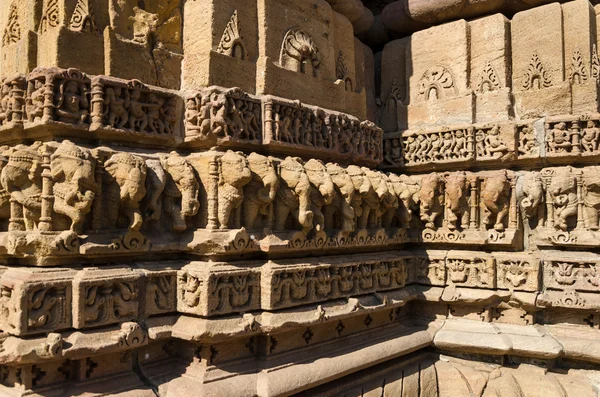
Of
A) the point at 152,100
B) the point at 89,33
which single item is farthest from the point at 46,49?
the point at 152,100

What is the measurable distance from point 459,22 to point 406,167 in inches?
85.0

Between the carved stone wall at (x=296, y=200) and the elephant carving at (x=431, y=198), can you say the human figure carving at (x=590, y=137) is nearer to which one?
the carved stone wall at (x=296, y=200)

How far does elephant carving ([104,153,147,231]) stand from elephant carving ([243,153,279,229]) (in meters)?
0.98

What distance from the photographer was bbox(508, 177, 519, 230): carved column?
645cm

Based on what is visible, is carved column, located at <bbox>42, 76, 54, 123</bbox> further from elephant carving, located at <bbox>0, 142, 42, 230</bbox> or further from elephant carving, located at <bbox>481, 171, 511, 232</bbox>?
elephant carving, located at <bbox>481, 171, 511, 232</bbox>

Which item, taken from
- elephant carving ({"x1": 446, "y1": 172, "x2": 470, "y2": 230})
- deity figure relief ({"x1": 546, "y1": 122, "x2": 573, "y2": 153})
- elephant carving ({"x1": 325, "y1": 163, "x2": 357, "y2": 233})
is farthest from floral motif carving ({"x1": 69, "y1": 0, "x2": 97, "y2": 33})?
deity figure relief ({"x1": 546, "y1": 122, "x2": 573, "y2": 153})

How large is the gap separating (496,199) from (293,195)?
287 cm

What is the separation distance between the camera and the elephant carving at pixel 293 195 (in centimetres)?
494

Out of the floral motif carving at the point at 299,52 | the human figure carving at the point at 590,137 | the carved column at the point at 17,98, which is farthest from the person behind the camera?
the human figure carving at the point at 590,137

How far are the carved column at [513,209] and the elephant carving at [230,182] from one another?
12.1ft

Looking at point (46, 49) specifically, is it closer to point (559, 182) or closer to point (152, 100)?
point (152, 100)

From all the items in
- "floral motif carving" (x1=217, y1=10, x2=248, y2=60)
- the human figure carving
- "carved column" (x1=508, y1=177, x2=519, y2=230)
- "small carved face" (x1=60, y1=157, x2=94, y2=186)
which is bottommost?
"carved column" (x1=508, y1=177, x2=519, y2=230)

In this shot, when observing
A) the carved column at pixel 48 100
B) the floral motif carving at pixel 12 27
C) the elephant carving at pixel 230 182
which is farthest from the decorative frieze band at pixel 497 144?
the floral motif carving at pixel 12 27

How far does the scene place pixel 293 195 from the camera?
16.4 ft
